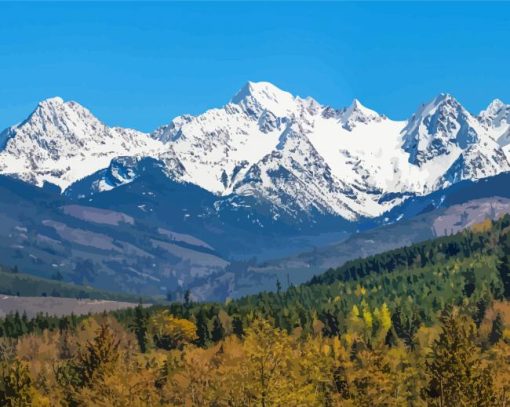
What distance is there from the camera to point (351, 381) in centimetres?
17488

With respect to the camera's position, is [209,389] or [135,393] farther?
[209,389]

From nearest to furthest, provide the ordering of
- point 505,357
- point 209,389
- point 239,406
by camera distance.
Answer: point 239,406 < point 209,389 < point 505,357

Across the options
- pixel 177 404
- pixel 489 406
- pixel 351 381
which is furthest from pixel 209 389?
pixel 489 406

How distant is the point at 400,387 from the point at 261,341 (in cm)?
7953

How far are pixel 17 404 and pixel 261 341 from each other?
33476 mm

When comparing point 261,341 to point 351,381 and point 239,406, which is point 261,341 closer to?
point 239,406

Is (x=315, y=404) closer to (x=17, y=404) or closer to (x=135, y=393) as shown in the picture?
(x=135, y=393)

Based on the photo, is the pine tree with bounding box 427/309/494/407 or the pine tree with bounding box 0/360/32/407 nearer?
the pine tree with bounding box 0/360/32/407

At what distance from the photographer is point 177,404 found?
171750mm

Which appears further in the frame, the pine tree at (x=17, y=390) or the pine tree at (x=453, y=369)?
the pine tree at (x=453, y=369)

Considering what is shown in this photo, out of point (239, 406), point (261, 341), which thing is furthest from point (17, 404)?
point (261, 341)

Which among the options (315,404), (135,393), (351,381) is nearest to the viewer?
(135,393)

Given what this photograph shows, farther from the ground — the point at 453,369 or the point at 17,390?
the point at 453,369

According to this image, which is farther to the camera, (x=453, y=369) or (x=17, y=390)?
(x=453, y=369)
